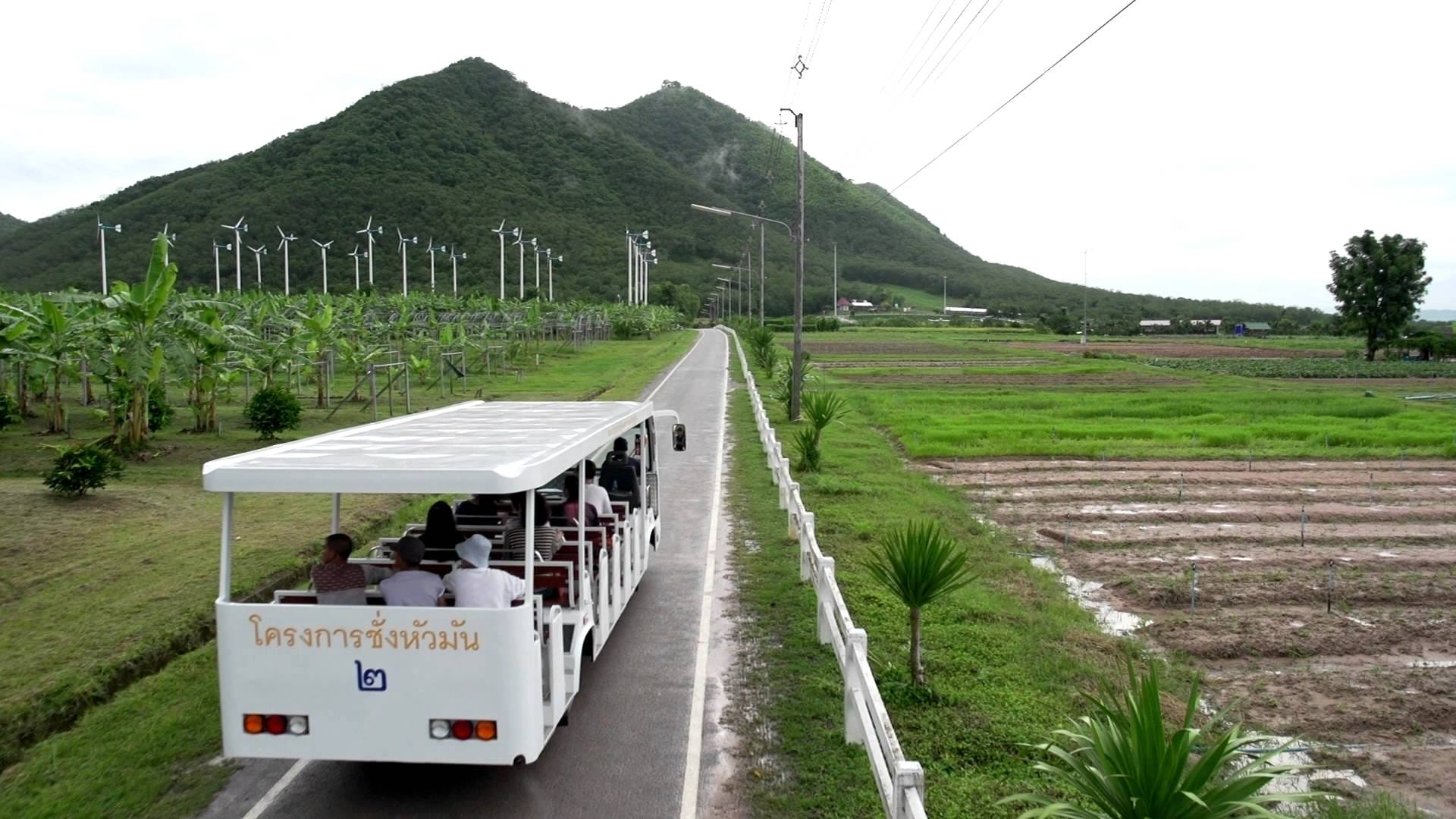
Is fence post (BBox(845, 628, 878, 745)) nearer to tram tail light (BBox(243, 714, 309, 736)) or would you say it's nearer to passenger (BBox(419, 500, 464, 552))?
passenger (BBox(419, 500, 464, 552))

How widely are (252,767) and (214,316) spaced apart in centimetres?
1564

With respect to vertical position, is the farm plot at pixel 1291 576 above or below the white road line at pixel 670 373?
below

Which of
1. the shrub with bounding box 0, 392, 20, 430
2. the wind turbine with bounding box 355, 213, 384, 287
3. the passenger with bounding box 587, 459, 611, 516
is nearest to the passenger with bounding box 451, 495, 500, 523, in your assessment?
the passenger with bounding box 587, 459, 611, 516

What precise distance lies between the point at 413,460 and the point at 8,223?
140m

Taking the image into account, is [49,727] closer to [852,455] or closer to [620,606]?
[620,606]

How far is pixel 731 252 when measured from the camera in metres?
A: 161

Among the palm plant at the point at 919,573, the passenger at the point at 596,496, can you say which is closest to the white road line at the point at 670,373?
the passenger at the point at 596,496

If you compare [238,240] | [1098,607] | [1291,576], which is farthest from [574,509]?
[238,240]

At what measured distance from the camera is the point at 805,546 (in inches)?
471

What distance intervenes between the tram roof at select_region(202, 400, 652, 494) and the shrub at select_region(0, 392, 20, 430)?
14.1 m

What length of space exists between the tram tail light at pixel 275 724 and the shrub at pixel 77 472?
991 cm

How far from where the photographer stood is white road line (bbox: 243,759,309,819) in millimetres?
6711

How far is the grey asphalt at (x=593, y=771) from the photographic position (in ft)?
22.3

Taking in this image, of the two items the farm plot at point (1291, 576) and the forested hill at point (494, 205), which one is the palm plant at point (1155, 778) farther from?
the forested hill at point (494, 205)
